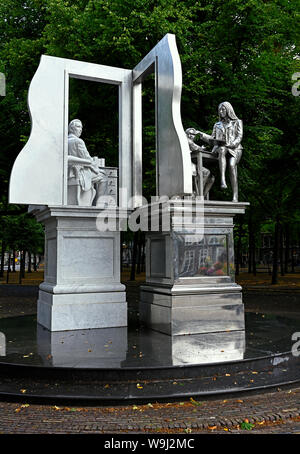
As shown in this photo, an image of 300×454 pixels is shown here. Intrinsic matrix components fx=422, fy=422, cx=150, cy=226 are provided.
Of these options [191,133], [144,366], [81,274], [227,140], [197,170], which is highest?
[191,133]

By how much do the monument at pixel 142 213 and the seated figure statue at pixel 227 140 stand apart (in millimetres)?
22

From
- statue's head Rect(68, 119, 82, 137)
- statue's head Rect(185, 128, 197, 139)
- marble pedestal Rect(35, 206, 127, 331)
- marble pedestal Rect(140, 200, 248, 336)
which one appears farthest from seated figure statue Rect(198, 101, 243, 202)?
statue's head Rect(68, 119, 82, 137)

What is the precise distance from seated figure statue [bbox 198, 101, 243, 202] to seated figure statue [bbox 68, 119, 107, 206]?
2635 mm

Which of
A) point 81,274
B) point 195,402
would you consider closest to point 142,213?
point 81,274

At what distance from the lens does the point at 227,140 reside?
359 inches

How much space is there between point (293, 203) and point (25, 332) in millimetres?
17377

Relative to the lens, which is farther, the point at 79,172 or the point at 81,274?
the point at 79,172

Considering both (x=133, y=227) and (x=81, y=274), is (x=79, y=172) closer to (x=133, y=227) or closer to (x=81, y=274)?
(x=133, y=227)

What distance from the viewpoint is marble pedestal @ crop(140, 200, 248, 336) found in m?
8.09

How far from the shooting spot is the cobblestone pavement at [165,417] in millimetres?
4434

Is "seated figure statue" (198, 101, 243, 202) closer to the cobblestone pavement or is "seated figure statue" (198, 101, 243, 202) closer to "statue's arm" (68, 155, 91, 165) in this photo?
"statue's arm" (68, 155, 91, 165)

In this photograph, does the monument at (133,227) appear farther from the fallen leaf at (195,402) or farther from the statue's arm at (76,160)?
the fallen leaf at (195,402)

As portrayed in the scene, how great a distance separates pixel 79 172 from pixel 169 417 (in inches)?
243

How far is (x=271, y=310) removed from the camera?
14141 mm
